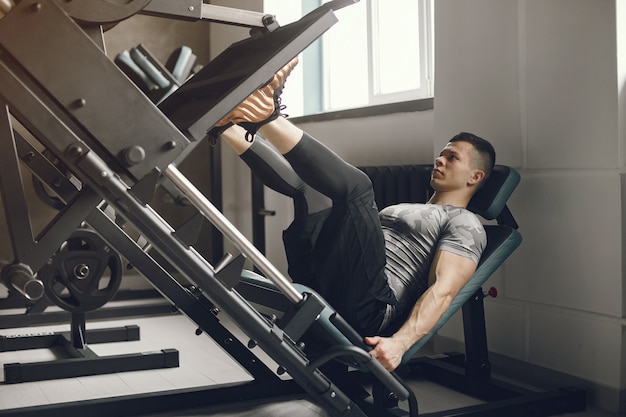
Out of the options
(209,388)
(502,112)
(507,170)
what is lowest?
(209,388)

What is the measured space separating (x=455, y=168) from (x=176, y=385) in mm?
1323

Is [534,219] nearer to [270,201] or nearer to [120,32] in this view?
[270,201]

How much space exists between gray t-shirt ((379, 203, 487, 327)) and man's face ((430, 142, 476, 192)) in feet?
0.32

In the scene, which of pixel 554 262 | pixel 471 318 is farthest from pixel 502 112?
pixel 471 318

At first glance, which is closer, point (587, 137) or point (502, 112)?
point (587, 137)

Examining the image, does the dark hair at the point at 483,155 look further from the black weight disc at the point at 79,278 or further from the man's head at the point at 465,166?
the black weight disc at the point at 79,278

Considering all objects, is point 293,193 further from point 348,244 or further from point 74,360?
point 74,360

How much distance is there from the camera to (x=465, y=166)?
262cm

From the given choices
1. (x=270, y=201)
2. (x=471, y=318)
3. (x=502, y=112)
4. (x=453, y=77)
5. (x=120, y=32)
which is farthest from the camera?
→ (x=120, y=32)

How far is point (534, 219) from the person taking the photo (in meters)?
2.79

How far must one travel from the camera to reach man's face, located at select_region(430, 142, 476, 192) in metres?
2.63

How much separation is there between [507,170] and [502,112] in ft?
1.20

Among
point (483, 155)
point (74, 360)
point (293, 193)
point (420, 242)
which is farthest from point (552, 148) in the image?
point (74, 360)

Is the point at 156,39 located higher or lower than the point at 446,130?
higher
